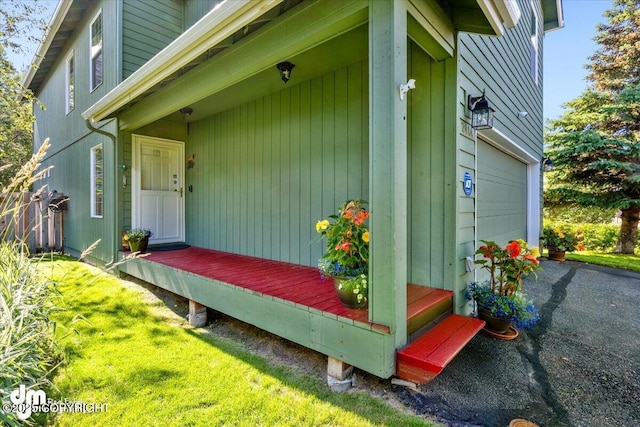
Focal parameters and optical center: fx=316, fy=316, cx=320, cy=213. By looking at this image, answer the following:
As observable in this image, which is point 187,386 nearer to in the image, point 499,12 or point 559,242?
point 499,12

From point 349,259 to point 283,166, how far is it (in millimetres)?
2138

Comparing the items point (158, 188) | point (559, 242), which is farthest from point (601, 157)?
point (158, 188)

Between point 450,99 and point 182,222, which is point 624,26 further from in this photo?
point 182,222

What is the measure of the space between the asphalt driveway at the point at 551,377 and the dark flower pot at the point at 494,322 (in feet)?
0.31

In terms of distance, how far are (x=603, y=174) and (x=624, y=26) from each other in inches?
203

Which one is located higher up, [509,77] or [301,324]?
[509,77]

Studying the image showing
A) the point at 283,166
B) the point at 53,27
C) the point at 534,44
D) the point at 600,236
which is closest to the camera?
the point at 283,166

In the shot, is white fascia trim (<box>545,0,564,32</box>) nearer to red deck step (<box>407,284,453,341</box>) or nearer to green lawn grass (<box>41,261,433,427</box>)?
red deck step (<box>407,284,453,341</box>)

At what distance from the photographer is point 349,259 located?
2.29m

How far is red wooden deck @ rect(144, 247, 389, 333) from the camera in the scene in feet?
7.73

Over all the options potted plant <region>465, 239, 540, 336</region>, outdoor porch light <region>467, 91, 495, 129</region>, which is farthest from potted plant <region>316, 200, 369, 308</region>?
outdoor porch light <region>467, 91, 495, 129</region>

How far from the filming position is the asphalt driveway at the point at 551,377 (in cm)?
192

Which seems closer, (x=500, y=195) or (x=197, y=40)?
(x=197, y=40)

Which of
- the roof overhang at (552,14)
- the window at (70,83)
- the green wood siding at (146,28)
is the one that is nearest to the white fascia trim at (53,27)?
the window at (70,83)
